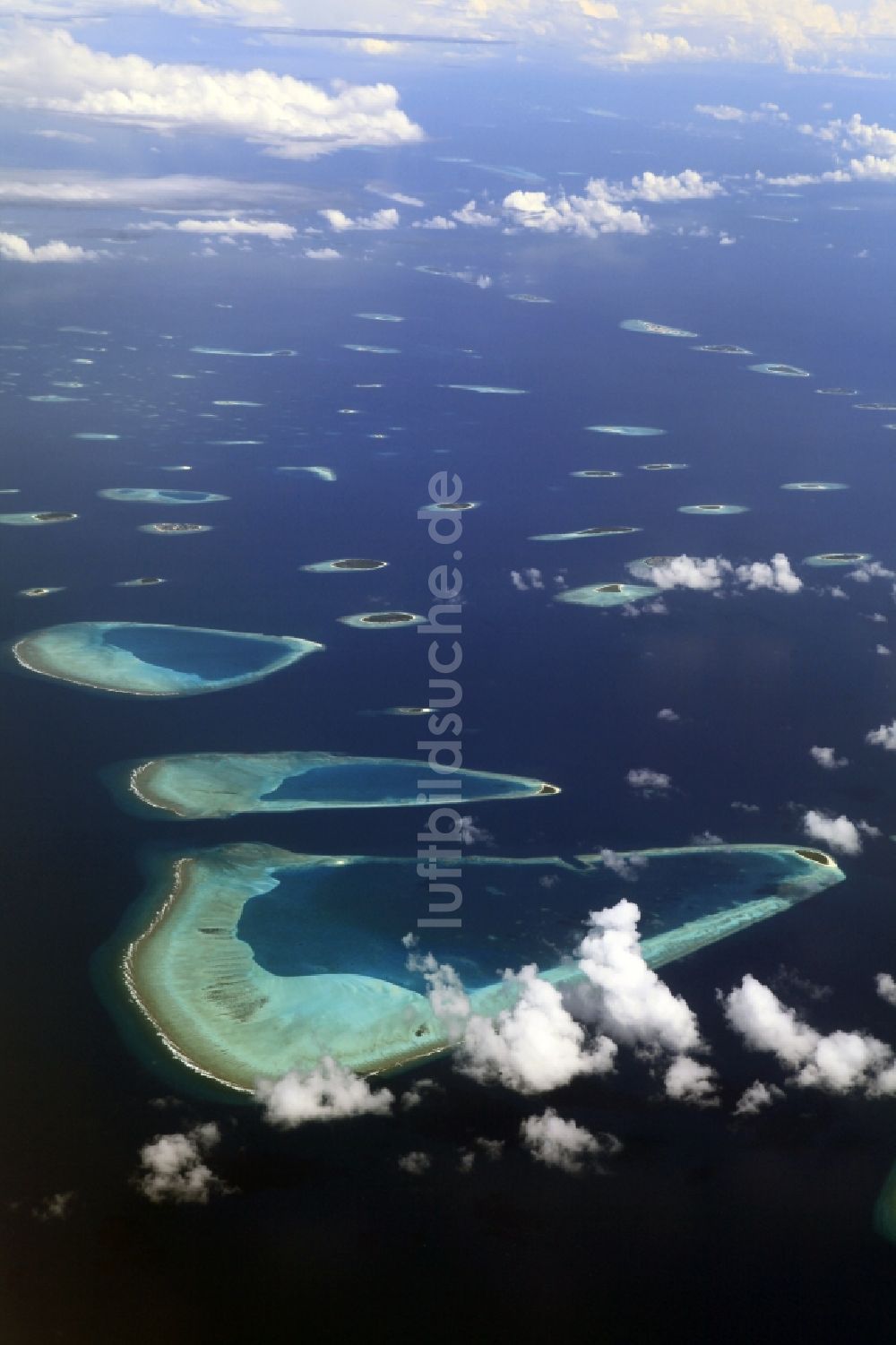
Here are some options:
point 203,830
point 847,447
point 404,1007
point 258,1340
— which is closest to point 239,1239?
point 258,1340

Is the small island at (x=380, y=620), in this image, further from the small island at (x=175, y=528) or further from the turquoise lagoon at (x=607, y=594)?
the small island at (x=175, y=528)

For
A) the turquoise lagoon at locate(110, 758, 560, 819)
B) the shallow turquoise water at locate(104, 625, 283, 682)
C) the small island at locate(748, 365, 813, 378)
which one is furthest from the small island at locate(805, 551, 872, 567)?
the small island at locate(748, 365, 813, 378)

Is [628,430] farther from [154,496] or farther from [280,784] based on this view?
[280,784]

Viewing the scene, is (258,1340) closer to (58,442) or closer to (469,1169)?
(469,1169)

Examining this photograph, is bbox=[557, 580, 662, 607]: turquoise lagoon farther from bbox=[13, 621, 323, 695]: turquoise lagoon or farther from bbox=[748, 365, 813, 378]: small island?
bbox=[748, 365, 813, 378]: small island

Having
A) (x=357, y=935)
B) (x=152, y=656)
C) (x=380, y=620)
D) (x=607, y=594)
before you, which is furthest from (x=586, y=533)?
(x=357, y=935)

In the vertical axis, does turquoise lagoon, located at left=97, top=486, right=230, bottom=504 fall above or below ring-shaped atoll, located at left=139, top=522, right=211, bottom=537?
above
